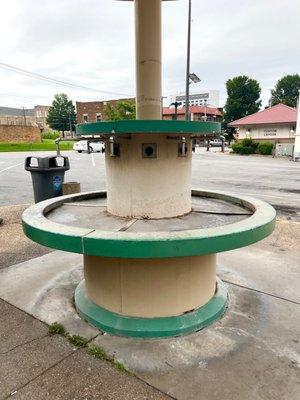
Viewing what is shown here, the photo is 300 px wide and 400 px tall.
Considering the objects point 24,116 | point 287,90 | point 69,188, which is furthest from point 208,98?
point 69,188

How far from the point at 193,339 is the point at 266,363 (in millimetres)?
620

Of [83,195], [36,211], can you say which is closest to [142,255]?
[36,211]

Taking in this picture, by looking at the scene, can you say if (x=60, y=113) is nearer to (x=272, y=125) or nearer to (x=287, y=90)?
(x=287, y=90)

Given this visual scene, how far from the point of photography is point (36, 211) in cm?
350

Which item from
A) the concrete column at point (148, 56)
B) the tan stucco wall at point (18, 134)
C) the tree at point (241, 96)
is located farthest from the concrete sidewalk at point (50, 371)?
the tree at point (241, 96)

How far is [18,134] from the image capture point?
47.4 metres

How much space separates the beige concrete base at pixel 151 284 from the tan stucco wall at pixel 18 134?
47801mm

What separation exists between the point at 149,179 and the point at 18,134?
161ft

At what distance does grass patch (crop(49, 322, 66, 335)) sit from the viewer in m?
2.98

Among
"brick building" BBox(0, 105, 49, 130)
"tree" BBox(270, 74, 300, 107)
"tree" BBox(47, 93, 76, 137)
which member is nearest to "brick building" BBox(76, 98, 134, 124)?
"brick building" BBox(0, 105, 49, 130)

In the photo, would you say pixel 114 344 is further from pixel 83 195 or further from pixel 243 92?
pixel 243 92

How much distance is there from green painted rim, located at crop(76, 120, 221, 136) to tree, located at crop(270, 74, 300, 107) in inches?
3012

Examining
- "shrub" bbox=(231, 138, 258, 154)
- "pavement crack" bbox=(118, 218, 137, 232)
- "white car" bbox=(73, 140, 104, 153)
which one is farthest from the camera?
"shrub" bbox=(231, 138, 258, 154)

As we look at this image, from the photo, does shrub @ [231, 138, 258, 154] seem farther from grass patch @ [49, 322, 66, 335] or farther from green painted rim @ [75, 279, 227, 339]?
grass patch @ [49, 322, 66, 335]
